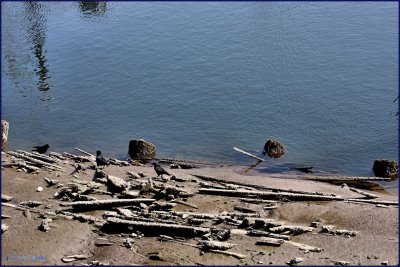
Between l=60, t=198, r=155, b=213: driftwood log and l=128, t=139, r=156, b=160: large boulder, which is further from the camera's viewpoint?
l=128, t=139, r=156, b=160: large boulder

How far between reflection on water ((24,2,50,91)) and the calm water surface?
150 mm

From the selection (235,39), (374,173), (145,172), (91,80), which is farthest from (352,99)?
(91,80)

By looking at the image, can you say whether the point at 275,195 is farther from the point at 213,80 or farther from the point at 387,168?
the point at 213,80

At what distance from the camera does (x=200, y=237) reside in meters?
18.9

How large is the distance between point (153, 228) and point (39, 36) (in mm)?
34322

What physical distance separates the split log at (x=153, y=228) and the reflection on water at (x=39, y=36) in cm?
2260

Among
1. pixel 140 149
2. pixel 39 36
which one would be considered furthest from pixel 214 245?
pixel 39 36

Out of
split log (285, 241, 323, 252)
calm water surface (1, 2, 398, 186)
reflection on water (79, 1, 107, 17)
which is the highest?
A: reflection on water (79, 1, 107, 17)

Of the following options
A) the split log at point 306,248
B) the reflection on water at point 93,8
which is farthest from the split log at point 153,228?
the reflection on water at point 93,8

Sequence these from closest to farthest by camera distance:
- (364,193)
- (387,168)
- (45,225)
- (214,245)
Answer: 1. (214,245)
2. (45,225)
3. (364,193)
4. (387,168)

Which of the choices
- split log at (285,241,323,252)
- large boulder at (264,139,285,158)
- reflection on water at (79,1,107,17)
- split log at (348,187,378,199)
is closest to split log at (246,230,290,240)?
split log at (285,241,323,252)

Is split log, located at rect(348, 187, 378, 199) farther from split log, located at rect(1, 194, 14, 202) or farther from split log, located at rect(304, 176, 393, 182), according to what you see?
split log, located at rect(1, 194, 14, 202)

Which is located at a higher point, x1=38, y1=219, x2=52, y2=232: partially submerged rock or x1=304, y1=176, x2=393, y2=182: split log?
x1=304, y1=176, x2=393, y2=182: split log

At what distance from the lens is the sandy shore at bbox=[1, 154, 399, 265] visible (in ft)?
58.2
